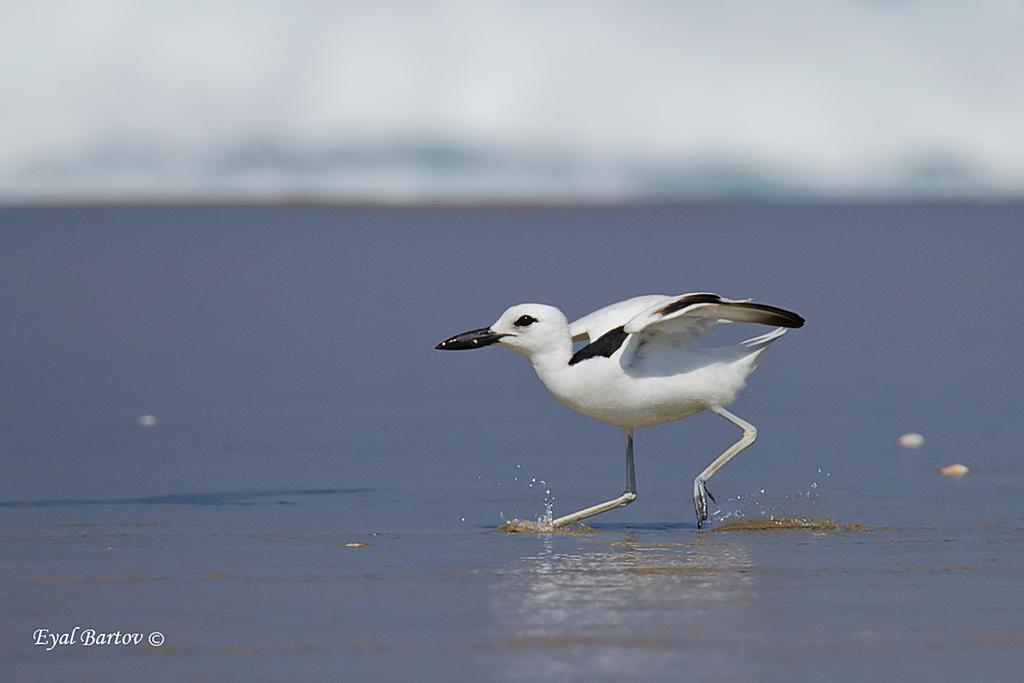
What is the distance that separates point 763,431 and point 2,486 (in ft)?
12.5

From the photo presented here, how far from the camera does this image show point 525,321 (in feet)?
27.8

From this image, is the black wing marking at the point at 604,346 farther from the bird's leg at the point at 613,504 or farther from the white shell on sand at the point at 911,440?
the white shell on sand at the point at 911,440

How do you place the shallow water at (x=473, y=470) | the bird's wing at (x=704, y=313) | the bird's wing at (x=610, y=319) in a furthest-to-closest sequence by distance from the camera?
1. the bird's wing at (x=610, y=319)
2. the bird's wing at (x=704, y=313)
3. the shallow water at (x=473, y=470)

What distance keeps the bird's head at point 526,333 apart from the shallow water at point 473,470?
2.24 feet

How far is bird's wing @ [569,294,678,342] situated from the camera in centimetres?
852

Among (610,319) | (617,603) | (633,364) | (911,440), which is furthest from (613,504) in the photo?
(911,440)

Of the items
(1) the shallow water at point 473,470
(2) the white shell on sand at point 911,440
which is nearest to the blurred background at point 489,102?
(1) the shallow water at point 473,470

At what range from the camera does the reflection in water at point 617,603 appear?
18.2ft

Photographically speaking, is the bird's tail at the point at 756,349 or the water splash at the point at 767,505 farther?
the bird's tail at the point at 756,349

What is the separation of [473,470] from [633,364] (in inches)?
49.1

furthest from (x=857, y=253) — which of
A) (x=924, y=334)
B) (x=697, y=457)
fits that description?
(x=697, y=457)

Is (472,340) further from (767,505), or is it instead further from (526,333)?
(767,505)

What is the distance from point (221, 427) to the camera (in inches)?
414

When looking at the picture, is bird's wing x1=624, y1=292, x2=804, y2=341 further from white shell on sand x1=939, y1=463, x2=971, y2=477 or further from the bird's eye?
white shell on sand x1=939, y1=463, x2=971, y2=477
